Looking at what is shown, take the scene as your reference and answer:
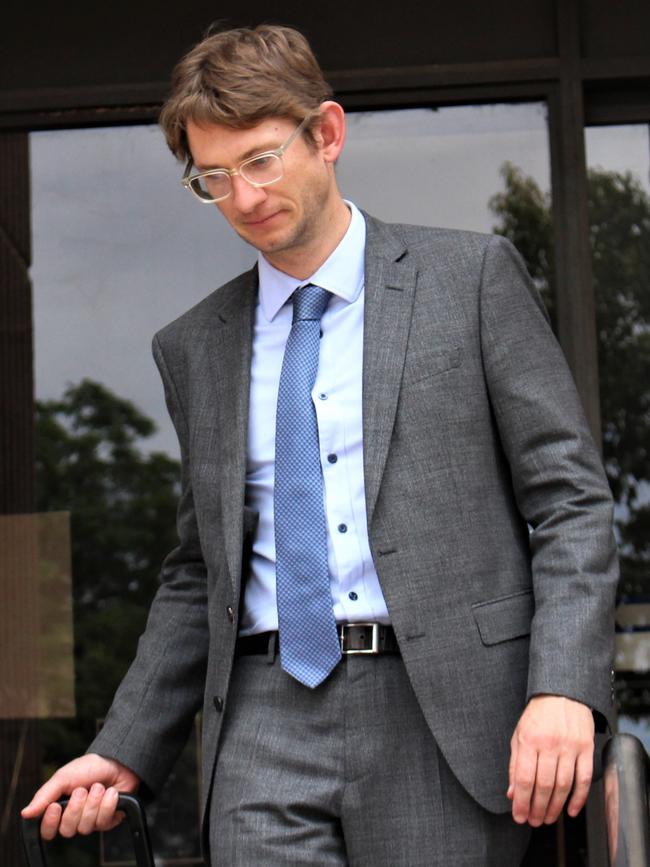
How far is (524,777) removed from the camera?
205 centimetres

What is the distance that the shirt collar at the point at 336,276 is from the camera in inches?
97.4

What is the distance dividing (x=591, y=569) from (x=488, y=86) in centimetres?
227

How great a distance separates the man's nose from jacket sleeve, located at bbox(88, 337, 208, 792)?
0.47 m

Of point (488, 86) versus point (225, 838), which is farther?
point (488, 86)

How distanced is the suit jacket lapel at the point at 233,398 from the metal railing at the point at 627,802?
27.9 inches

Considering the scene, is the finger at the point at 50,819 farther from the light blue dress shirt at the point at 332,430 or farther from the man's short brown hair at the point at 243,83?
the man's short brown hair at the point at 243,83

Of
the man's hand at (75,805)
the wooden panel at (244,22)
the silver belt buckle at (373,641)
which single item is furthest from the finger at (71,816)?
the wooden panel at (244,22)

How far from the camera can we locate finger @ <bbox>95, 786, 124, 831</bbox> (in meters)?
2.35

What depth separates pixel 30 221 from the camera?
14.3ft

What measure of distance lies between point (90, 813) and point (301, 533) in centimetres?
55

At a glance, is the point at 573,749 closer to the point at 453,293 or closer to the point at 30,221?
the point at 453,293

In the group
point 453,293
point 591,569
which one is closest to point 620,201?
point 453,293

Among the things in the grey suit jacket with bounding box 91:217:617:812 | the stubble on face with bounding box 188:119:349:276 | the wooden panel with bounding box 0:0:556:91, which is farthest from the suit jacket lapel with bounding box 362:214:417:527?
the wooden panel with bounding box 0:0:556:91

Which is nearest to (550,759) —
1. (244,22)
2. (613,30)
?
(613,30)
